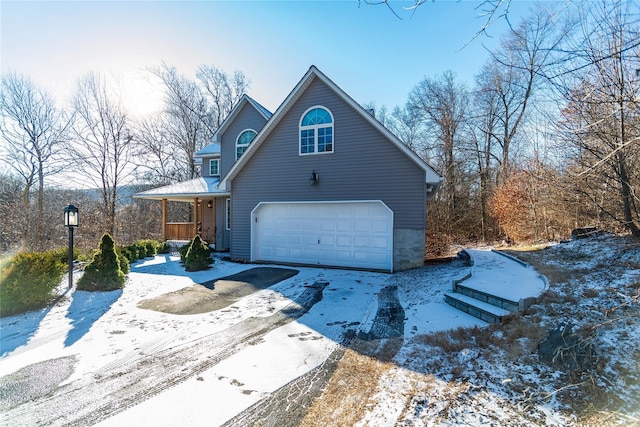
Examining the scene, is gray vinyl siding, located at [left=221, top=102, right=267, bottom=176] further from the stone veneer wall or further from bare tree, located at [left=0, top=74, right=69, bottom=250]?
bare tree, located at [left=0, top=74, right=69, bottom=250]

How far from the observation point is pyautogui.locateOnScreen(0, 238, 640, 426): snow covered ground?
2660 millimetres

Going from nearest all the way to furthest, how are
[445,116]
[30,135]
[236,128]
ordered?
[236,128]
[30,135]
[445,116]

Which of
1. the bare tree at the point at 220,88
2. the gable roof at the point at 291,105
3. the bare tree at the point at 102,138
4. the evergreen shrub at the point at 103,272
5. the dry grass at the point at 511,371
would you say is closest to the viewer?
the dry grass at the point at 511,371

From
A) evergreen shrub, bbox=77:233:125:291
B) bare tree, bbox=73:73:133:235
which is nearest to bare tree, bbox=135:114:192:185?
bare tree, bbox=73:73:133:235

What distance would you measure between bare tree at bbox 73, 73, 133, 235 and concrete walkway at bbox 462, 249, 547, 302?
21115 mm

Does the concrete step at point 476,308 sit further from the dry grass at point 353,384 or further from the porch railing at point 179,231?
the porch railing at point 179,231

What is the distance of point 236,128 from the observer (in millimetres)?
14133

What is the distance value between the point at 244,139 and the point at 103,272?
8761 millimetres

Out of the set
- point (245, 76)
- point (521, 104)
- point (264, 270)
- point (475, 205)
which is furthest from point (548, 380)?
point (245, 76)

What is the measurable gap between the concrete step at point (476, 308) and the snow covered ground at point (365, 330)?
0.18 metres

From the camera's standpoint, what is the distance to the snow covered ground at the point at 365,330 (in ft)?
8.73

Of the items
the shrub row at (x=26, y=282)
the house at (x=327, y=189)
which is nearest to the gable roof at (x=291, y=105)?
the house at (x=327, y=189)

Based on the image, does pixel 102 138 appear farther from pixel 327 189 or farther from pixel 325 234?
pixel 325 234

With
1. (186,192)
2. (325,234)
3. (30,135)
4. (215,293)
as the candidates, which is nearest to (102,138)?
(30,135)
